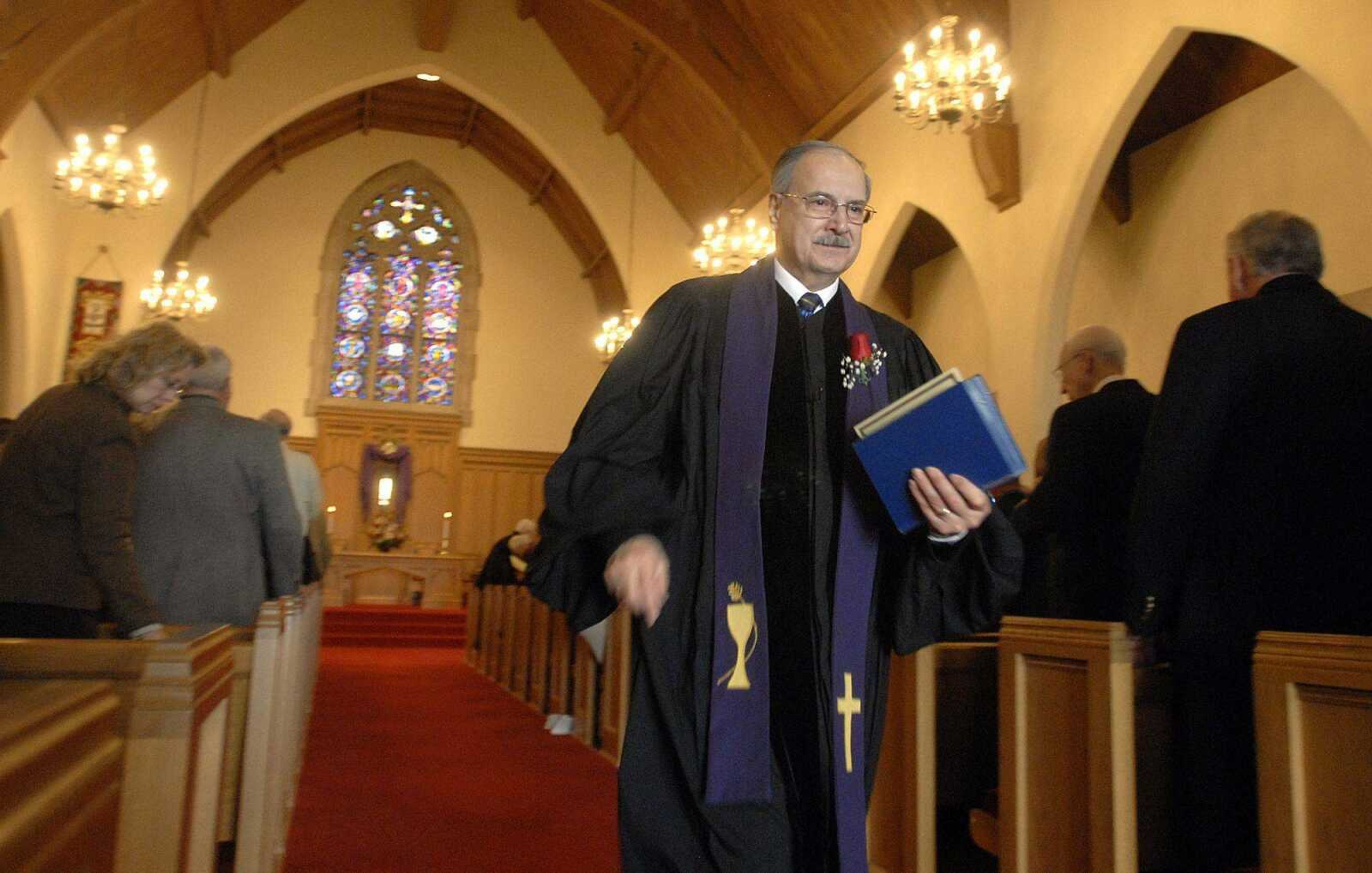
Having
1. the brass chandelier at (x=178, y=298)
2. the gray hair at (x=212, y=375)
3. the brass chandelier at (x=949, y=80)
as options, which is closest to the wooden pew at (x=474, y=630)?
the brass chandelier at (x=178, y=298)

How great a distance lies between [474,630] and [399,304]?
24.1 ft

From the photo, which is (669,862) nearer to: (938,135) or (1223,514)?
(1223,514)

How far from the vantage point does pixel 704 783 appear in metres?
1.46

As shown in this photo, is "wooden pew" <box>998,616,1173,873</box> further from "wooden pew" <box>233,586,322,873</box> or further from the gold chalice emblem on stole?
"wooden pew" <box>233,586,322,873</box>

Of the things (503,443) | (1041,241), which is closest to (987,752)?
(1041,241)

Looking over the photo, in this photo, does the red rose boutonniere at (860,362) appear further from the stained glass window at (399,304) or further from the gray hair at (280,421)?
the stained glass window at (399,304)

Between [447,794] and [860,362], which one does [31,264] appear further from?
[860,362]

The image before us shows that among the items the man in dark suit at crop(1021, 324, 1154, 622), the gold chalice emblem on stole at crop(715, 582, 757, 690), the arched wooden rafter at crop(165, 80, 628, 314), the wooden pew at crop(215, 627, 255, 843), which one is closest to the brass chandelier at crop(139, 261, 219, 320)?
the arched wooden rafter at crop(165, 80, 628, 314)

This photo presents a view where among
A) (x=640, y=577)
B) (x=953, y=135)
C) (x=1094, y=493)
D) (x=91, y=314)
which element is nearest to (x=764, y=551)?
(x=640, y=577)

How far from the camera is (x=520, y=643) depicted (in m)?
7.65

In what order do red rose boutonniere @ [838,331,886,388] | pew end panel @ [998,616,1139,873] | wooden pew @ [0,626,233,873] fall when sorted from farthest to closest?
A: 1. pew end panel @ [998,616,1139,873]
2. red rose boutonniere @ [838,331,886,388]
3. wooden pew @ [0,626,233,873]

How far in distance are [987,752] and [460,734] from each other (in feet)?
11.6

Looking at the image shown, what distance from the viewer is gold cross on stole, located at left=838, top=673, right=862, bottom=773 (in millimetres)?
1493

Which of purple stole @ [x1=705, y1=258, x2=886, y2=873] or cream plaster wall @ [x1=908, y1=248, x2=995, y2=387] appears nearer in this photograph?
purple stole @ [x1=705, y1=258, x2=886, y2=873]
